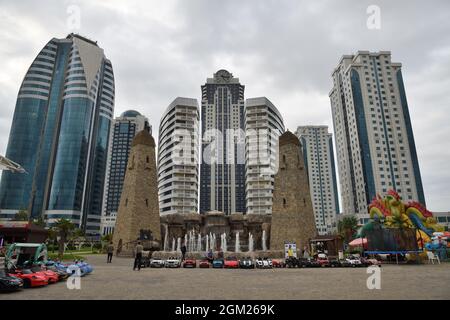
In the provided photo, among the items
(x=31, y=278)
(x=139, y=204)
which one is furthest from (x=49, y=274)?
(x=139, y=204)

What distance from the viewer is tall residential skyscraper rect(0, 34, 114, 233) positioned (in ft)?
334

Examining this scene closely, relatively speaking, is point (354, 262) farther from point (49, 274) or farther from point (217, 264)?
point (49, 274)

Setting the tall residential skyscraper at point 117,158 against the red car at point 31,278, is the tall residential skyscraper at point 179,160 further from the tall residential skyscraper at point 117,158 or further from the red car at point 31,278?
the red car at point 31,278

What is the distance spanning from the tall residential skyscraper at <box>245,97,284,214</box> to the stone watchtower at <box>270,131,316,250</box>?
171ft

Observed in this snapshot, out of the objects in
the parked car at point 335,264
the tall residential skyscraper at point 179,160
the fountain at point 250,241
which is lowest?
the parked car at point 335,264

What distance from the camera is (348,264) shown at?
2116 centimetres

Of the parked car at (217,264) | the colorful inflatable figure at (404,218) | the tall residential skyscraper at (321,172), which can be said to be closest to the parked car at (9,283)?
the parked car at (217,264)

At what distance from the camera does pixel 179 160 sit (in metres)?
90.1

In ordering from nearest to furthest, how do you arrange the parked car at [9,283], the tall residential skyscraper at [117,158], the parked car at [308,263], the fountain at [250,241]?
the parked car at [9,283], the parked car at [308,263], the fountain at [250,241], the tall residential skyscraper at [117,158]

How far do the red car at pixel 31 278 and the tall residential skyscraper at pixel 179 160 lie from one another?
242 ft

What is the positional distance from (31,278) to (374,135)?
101 m

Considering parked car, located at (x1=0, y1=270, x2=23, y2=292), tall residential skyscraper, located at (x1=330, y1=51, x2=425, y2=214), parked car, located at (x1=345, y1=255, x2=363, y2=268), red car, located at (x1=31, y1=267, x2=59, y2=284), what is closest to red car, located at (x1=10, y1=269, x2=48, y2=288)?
red car, located at (x1=31, y1=267, x2=59, y2=284)

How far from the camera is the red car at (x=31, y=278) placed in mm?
11977
